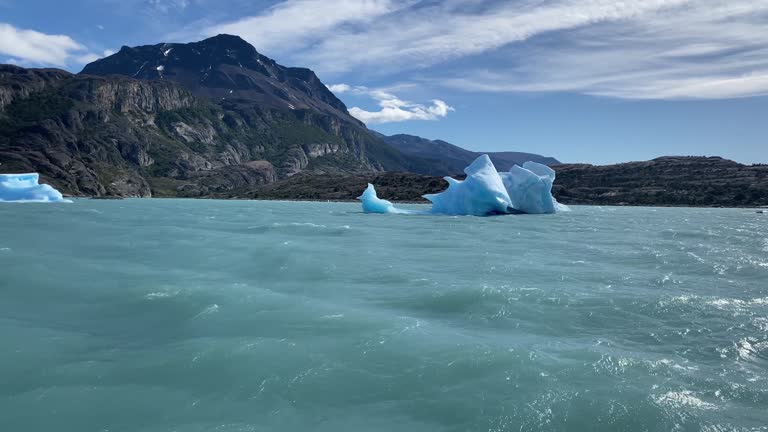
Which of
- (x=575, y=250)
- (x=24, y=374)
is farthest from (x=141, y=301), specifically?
(x=575, y=250)

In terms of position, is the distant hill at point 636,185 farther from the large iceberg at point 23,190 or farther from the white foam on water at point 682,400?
the white foam on water at point 682,400

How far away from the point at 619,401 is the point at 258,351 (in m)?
6.27

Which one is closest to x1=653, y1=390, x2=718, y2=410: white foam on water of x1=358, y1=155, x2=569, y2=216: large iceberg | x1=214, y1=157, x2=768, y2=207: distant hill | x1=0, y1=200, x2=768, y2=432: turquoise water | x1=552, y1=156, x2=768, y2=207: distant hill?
x1=0, y1=200, x2=768, y2=432: turquoise water

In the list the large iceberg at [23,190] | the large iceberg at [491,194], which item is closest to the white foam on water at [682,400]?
the large iceberg at [491,194]

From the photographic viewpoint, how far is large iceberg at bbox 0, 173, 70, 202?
228 ft

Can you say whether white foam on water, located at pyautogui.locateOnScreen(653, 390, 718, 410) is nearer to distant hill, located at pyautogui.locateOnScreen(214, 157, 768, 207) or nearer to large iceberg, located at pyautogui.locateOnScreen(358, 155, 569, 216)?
large iceberg, located at pyautogui.locateOnScreen(358, 155, 569, 216)

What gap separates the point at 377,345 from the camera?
34.6 ft

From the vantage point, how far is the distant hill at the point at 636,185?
99.2 metres

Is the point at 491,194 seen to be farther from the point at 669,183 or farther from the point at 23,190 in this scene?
the point at 669,183

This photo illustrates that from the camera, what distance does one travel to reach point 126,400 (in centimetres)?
802

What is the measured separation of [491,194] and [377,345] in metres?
43.5

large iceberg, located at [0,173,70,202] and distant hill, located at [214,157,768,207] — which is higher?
distant hill, located at [214,157,768,207]

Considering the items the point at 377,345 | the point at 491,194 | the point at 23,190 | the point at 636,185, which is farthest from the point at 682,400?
the point at 636,185

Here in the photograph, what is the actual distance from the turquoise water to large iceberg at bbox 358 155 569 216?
3153 cm
